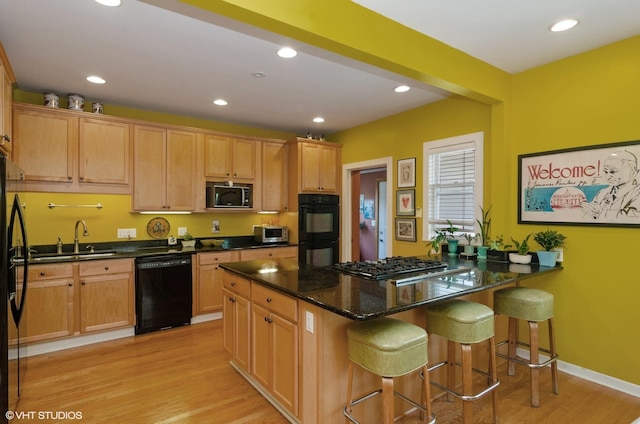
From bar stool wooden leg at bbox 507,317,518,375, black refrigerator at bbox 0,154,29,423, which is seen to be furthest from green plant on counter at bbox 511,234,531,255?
black refrigerator at bbox 0,154,29,423

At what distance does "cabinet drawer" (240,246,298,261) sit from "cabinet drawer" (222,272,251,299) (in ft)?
4.91

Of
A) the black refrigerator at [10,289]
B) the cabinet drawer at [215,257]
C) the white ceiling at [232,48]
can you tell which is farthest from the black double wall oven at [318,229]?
the black refrigerator at [10,289]

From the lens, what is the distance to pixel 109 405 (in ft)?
7.94

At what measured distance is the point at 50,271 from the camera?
3.27 meters

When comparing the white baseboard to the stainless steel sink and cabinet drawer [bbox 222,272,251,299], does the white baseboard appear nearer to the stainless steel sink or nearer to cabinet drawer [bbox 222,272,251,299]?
cabinet drawer [bbox 222,272,251,299]

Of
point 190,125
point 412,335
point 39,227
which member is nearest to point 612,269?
point 412,335

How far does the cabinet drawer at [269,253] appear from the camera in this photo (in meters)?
4.45

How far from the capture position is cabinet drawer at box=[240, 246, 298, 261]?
445cm

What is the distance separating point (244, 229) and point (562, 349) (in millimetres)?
4020

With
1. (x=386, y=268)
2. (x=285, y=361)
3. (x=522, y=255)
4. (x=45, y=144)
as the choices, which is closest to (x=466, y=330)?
(x=386, y=268)

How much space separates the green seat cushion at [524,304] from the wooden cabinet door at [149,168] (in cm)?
375

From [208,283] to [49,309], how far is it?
1.55 meters

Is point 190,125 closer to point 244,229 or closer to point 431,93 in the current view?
point 244,229

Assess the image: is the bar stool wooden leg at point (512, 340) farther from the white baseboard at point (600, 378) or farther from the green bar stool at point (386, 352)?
the green bar stool at point (386, 352)
